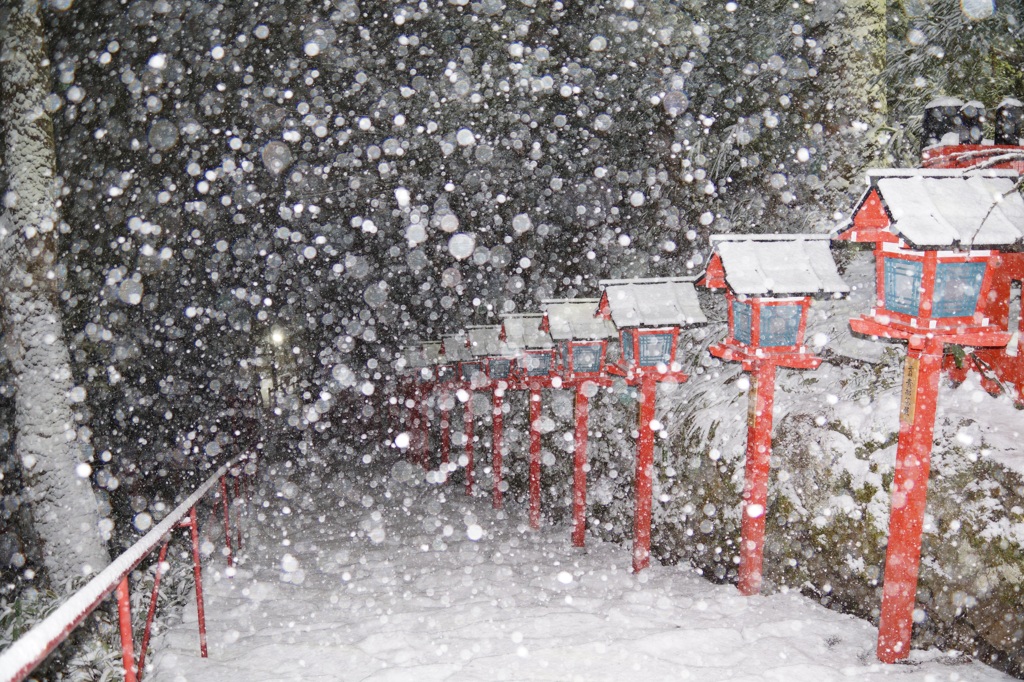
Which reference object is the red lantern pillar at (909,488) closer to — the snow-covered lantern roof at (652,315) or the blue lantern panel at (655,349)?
the snow-covered lantern roof at (652,315)

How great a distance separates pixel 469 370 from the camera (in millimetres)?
10906

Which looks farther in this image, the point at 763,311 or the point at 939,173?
the point at 763,311

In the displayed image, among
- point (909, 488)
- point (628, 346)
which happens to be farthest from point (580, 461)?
point (909, 488)

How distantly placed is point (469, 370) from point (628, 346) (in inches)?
224

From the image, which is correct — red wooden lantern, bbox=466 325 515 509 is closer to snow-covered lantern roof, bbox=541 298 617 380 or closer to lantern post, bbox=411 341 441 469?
snow-covered lantern roof, bbox=541 298 617 380

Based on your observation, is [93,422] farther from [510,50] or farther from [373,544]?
[510,50]

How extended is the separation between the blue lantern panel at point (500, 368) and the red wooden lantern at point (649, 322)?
132 inches

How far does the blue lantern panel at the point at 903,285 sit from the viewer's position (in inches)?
126

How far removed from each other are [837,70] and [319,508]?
36.8 ft

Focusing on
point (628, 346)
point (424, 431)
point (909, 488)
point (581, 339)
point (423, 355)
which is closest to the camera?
point (909, 488)

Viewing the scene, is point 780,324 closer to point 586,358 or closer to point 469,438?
point 586,358

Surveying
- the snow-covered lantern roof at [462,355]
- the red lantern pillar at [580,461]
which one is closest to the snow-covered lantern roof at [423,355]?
the snow-covered lantern roof at [462,355]

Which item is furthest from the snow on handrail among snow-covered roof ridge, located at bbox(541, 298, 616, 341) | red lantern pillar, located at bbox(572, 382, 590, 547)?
red lantern pillar, located at bbox(572, 382, 590, 547)

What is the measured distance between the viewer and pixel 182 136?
8461mm
